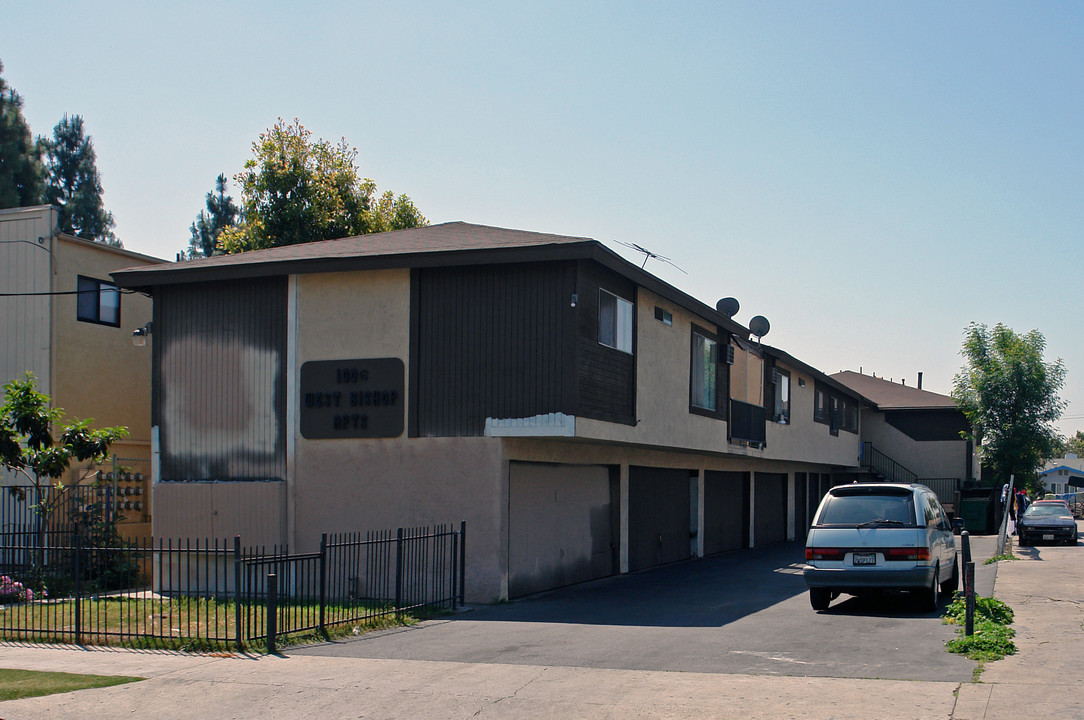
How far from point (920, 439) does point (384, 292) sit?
3484 cm

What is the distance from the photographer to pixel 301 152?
135 feet

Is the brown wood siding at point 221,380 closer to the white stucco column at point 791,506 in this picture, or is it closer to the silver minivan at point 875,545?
the silver minivan at point 875,545

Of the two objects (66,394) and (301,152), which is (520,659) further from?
(301,152)

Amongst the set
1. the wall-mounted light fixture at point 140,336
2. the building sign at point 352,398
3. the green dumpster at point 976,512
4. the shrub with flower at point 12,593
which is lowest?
the green dumpster at point 976,512

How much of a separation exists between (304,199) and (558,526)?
25.1m

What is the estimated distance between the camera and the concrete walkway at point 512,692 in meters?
8.68

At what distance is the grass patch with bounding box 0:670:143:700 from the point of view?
9.95m

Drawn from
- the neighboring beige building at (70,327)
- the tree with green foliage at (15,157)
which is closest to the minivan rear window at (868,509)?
the neighboring beige building at (70,327)

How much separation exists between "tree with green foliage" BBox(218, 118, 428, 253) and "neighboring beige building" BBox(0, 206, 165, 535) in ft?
53.0

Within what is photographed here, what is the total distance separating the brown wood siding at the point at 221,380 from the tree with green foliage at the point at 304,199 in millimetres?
20820

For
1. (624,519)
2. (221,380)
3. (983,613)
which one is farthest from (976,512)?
(221,380)

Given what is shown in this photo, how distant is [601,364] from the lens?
17.9 meters

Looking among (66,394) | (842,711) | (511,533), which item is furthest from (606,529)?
(842,711)

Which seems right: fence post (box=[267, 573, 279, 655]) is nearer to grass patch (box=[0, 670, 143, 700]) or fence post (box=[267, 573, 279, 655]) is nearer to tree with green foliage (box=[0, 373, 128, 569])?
grass patch (box=[0, 670, 143, 700])
